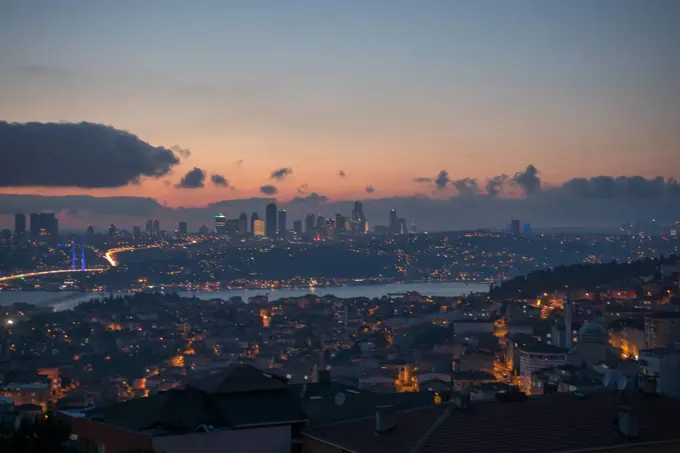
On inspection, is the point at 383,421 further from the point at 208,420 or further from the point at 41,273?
the point at 41,273

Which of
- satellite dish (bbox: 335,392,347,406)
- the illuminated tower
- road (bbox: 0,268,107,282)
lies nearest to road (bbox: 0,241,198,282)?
road (bbox: 0,268,107,282)

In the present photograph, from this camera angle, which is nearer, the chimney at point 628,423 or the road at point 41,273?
the chimney at point 628,423

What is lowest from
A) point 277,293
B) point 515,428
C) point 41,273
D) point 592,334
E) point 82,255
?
point 277,293

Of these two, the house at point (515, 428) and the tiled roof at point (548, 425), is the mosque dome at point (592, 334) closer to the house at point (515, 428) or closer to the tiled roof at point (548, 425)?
the tiled roof at point (548, 425)

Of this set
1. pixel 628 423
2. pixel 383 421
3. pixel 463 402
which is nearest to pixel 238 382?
pixel 383 421

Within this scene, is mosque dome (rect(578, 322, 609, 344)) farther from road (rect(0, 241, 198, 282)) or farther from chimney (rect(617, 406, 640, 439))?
road (rect(0, 241, 198, 282))

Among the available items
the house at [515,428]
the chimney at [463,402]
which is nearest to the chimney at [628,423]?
the house at [515,428]

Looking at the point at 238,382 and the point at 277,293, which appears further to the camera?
the point at 277,293
